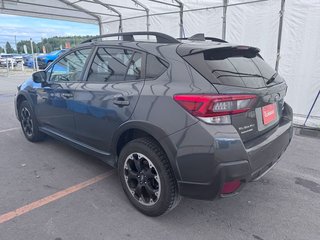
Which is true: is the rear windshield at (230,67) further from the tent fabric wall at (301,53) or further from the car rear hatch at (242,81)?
the tent fabric wall at (301,53)

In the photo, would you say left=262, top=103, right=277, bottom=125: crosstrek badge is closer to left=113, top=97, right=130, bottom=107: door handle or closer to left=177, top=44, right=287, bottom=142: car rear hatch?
left=177, top=44, right=287, bottom=142: car rear hatch

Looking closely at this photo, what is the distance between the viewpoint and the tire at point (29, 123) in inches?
169

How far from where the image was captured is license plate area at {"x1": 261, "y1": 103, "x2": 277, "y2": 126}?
2326 millimetres

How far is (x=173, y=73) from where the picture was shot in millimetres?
2268

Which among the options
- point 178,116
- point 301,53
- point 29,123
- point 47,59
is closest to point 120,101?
point 178,116

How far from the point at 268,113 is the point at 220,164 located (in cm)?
77

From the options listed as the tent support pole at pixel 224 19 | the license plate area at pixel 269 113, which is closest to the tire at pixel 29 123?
the license plate area at pixel 269 113

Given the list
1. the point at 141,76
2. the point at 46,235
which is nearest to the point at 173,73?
the point at 141,76

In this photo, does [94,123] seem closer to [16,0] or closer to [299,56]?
[299,56]

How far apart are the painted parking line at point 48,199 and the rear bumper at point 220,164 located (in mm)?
1426

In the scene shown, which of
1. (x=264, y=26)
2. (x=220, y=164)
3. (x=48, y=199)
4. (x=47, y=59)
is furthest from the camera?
(x=47, y=59)

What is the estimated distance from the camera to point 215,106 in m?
2.01

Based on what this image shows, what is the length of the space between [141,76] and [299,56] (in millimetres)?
4871

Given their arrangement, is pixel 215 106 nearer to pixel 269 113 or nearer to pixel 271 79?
pixel 269 113
